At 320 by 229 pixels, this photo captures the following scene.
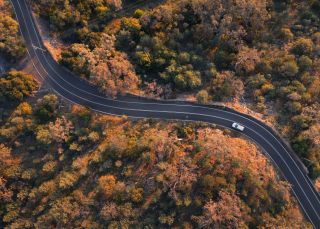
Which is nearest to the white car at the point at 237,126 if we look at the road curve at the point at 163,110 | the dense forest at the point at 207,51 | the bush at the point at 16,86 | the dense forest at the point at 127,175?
the road curve at the point at 163,110

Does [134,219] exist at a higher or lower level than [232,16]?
lower

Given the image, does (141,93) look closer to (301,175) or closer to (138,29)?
(138,29)

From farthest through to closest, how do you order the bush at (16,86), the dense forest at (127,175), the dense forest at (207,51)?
the bush at (16,86)
the dense forest at (207,51)
the dense forest at (127,175)

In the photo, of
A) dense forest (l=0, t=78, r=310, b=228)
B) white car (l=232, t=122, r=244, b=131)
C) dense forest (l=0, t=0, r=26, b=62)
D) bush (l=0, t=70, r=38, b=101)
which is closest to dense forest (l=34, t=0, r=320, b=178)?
white car (l=232, t=122, r=244, b=131)

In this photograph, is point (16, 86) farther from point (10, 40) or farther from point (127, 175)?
point (127, 175)

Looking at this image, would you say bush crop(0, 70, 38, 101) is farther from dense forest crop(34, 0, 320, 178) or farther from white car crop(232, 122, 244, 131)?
white car crop(232, 122, 244, 131)

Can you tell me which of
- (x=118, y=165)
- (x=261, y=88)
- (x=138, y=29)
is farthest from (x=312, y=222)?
(x=138, y=29)

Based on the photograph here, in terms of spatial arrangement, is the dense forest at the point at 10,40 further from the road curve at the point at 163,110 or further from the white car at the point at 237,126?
the white car at the point at 237,126
